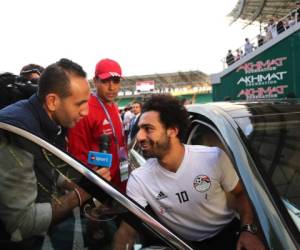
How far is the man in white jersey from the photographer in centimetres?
204

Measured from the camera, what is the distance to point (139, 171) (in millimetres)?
2188

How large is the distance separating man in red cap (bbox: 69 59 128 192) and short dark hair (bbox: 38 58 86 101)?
114 centimetres

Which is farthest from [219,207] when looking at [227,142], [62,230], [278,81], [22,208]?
[278,81]

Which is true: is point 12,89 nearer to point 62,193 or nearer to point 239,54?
point 62,193

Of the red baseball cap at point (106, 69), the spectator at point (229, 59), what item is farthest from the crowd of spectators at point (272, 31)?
the red baseball cap at point (106, 69)

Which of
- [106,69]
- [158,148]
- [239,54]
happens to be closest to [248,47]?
[239,54]

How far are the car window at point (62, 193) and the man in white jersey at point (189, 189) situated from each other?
0.58m

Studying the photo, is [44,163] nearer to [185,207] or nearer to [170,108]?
[185,207]

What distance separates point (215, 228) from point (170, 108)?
761 mm

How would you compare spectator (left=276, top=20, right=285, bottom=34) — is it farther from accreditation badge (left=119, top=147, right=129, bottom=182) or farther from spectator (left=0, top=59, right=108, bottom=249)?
spectator (left=0, top=59, right=108, bottom=249)

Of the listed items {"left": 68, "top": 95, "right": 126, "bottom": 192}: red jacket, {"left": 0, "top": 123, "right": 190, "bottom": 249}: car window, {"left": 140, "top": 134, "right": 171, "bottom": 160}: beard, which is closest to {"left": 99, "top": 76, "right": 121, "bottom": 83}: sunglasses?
{"left": 68, "top": 95, "right": 126, "bottom": 192}: red jacket

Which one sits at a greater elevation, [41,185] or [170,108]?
[170,108]

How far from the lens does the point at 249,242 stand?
178 centimetres

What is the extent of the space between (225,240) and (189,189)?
1.33 feet
